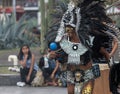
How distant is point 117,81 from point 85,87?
0.82 meters

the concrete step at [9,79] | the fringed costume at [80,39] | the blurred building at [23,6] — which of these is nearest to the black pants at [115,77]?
the fringed costume at [80,39]

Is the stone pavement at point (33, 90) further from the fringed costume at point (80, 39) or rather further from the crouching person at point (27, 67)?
the fringed costume at point (80, 39)

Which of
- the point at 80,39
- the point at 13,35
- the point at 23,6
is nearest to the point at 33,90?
the point at 80,39

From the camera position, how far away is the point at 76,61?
659 centimetres

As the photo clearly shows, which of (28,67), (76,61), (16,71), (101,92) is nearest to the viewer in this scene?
(76,61)

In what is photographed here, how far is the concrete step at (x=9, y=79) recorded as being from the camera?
12.2m

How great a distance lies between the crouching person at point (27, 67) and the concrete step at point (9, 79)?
27 centimetres

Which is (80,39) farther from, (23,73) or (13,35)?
(13,35)

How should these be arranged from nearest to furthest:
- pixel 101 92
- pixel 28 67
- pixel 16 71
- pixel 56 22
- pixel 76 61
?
pixel 76 61
pixel 56 22
pixel 101 92
pixel 28 67
pixel 16 71

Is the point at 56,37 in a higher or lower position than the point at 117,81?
higher

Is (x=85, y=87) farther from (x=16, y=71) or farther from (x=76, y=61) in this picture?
(x=16, y=71)

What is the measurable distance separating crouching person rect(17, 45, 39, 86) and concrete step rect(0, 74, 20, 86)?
10.5 inches

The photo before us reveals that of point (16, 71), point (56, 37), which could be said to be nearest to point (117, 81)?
point (56, 37)

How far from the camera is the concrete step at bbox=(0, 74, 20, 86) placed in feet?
40.2
